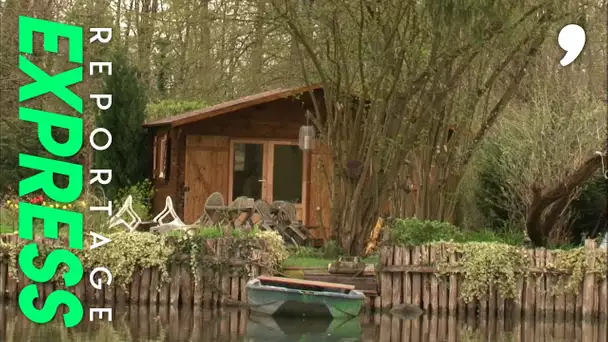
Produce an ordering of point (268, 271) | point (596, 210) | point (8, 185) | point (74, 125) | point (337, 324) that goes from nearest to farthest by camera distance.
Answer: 1. point (74, 125)
2. point (337, 324)
3. point (268, 271)
4. point (596, 210)
5. point (8, 185)

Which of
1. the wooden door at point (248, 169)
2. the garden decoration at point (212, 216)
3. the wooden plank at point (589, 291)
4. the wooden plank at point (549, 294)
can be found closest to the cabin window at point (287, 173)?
the wooden door at point (248, 169)

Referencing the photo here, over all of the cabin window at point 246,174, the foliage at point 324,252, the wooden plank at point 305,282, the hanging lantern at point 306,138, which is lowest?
the wooden plank at point 305,282

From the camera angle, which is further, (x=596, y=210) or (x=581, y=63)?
(x=581, y=63)

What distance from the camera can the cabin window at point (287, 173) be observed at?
2608 centimetres

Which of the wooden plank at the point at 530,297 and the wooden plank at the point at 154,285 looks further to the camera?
the wooden plank at the point at 154,285

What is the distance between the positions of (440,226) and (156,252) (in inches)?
175

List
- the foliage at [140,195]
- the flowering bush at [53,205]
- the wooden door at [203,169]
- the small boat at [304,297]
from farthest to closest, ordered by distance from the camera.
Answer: the wooden door at [203,169] → the foliage at [140,195] → the flowering bush at [53,205] → the small boat at [304,297]

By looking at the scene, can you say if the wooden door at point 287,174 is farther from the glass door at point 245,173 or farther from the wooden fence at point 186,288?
the wooden fence at point 186,288

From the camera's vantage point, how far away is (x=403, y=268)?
58.9ft

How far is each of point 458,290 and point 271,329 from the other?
328 centimetres

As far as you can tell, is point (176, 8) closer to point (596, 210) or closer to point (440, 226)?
A: point (440, 226)

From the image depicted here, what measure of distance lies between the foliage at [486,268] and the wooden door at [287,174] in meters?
8.44

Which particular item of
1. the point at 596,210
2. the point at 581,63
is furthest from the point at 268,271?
the point at 581,63

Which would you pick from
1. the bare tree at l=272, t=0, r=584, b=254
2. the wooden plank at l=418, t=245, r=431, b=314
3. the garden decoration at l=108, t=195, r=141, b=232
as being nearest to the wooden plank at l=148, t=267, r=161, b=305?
the garden decoration at l=108, t=195, r=141, b=232
